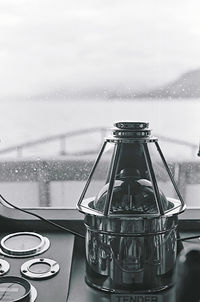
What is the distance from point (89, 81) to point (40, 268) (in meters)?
0.48

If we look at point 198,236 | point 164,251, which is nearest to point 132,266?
point 164,251

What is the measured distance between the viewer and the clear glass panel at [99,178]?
2.87ft

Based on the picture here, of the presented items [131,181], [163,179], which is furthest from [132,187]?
[163,179]

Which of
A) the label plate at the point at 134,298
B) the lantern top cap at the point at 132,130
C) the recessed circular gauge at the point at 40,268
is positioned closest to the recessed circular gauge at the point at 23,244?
the recessed circular gauge at the point at 40,268

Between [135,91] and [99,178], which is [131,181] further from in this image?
[135,91]

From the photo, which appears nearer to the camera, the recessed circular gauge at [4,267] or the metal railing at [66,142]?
the recessed circular gauge at [4,267]

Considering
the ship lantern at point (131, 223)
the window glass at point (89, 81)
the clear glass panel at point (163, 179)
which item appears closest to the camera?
the ship lantern at point (131, 223)

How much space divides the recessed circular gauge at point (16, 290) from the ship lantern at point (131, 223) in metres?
0.13

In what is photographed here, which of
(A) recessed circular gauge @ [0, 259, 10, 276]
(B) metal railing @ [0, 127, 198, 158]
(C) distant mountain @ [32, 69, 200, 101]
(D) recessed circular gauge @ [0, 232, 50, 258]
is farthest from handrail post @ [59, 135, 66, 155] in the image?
(A) recessed circular gauge @ [0, 259, 10, 276]

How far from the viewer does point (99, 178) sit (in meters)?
0.99

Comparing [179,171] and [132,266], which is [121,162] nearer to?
[132,266]

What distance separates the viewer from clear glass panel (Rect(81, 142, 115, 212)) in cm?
87

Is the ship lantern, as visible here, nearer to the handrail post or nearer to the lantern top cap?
the lantern top cap

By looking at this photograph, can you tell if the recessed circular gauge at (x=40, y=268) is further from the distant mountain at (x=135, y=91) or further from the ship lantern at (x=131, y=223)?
the distant mountain at (x=135, y=91)
